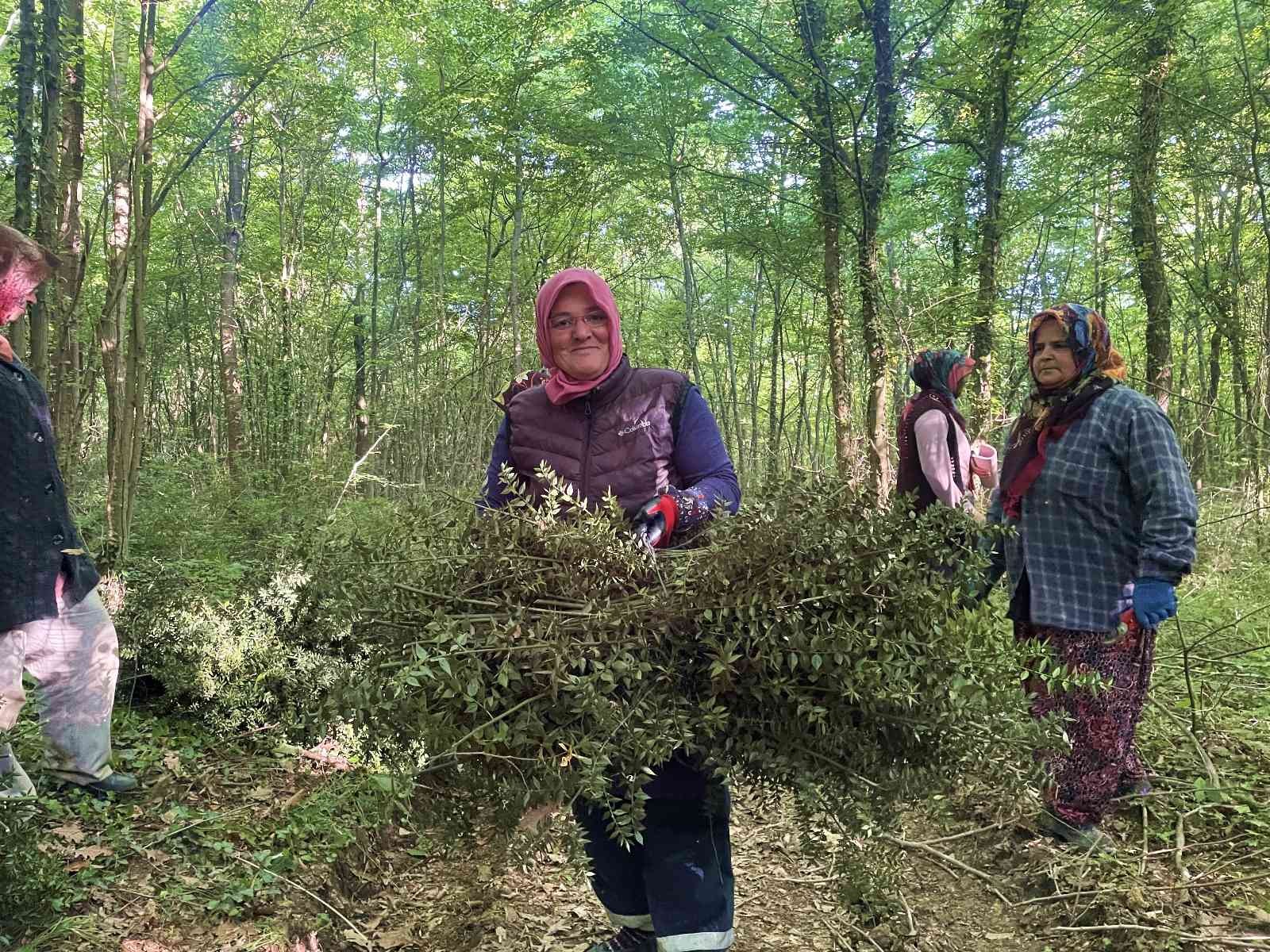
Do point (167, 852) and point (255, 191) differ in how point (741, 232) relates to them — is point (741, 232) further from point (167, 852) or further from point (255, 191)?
point (255, 191)

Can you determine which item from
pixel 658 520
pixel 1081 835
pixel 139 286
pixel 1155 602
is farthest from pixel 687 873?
pixel 139 286

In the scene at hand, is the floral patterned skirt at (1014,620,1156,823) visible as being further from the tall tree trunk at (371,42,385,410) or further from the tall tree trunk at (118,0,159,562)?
the tall tree trunk at (371,42,385,410)

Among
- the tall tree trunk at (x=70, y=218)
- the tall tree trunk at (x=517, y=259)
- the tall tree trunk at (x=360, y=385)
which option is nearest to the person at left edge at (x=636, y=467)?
the tall tree trunk at (x=70, y=218)

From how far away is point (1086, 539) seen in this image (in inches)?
99.6

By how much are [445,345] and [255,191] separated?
16.1ft

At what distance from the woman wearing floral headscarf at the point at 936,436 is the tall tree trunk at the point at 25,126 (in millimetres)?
4247

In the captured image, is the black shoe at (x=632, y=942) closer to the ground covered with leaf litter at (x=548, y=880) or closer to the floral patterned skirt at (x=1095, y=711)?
the ground covered with leaf litter at (x=548, y=880)

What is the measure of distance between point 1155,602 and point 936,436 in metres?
1.15

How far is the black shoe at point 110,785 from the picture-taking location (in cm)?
283

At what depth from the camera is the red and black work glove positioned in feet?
4.92

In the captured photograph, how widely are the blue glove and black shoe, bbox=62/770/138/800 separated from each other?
3.72 m

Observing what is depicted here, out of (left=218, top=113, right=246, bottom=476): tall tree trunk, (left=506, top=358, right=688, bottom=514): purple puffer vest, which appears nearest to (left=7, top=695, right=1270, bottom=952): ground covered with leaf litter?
(left=506, top=358, right=688, bottom=514): purple puffer vest

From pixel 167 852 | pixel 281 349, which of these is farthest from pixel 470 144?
pixel 167 852

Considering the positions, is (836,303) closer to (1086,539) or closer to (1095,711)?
(1086,539)
